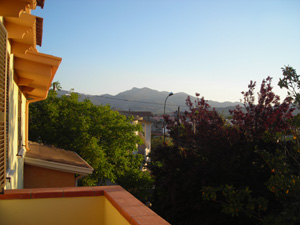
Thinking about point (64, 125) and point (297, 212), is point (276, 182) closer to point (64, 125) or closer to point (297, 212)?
point (297, 212)

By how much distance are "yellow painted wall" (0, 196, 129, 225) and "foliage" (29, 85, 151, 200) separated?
42.1ft

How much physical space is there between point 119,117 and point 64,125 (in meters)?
3.40

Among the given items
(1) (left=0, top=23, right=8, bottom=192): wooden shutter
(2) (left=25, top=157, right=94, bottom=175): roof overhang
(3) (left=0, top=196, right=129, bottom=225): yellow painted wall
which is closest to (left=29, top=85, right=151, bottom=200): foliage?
(2) (left=25, top=157, right=94, bottom=175): roof overhang

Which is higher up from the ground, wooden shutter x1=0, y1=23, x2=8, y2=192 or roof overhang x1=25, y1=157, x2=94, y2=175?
wooden shutter x1=0, y1=23, x2=8, y2=192

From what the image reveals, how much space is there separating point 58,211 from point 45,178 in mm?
5601

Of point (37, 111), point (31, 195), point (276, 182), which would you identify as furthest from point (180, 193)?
point (37, 111)

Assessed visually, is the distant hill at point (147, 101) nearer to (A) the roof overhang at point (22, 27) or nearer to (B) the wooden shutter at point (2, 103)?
(A) the roof overhang at point (22, 27)

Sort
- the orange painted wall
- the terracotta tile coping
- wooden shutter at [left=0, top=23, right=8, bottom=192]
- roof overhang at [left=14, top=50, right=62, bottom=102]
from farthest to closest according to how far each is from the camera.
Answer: the orange painted wall < roof overhang at [left=14, top=50, right=62, bottom=102] < wooden shutter at [left=0, top=23, right=8, bottom=192] < the terracotta tile coping

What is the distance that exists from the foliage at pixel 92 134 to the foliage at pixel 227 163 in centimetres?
681

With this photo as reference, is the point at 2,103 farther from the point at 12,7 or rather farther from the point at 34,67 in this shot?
the point at 34,67

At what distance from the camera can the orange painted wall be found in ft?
29.1

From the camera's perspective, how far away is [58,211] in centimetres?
390

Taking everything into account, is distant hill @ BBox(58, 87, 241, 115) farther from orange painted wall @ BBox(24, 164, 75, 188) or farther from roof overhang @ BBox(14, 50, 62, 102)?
roof overhang @ BBox(14, 50, 62, 102)

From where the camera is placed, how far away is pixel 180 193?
9.55 meters
